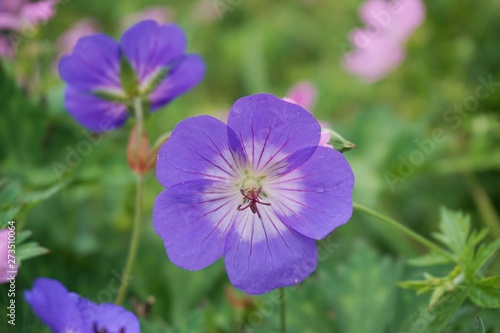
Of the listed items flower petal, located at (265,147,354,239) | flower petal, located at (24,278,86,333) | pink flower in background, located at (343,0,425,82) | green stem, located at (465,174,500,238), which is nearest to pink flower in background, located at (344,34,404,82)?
pink flower in background, located at (343,0,425,82)

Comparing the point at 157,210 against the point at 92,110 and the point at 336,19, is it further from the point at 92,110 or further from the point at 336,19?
the point at 336,19

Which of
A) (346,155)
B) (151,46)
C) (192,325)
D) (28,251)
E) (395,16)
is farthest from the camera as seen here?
(395,16)

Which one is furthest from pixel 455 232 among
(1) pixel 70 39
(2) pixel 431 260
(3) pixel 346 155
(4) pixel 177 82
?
(1) pixel 70 39

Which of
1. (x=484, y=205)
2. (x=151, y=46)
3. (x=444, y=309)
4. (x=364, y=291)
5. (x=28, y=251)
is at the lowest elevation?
(x=484, y=205)

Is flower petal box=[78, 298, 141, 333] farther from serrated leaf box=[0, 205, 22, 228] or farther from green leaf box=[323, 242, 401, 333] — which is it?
green leaf box=[323, 242, 401, 333]

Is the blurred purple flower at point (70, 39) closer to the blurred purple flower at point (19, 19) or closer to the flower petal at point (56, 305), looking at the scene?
the blurred purple flower at point (19, 19)

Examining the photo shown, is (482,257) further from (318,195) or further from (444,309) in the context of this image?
(318,195)

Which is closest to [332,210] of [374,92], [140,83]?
[140,83]
